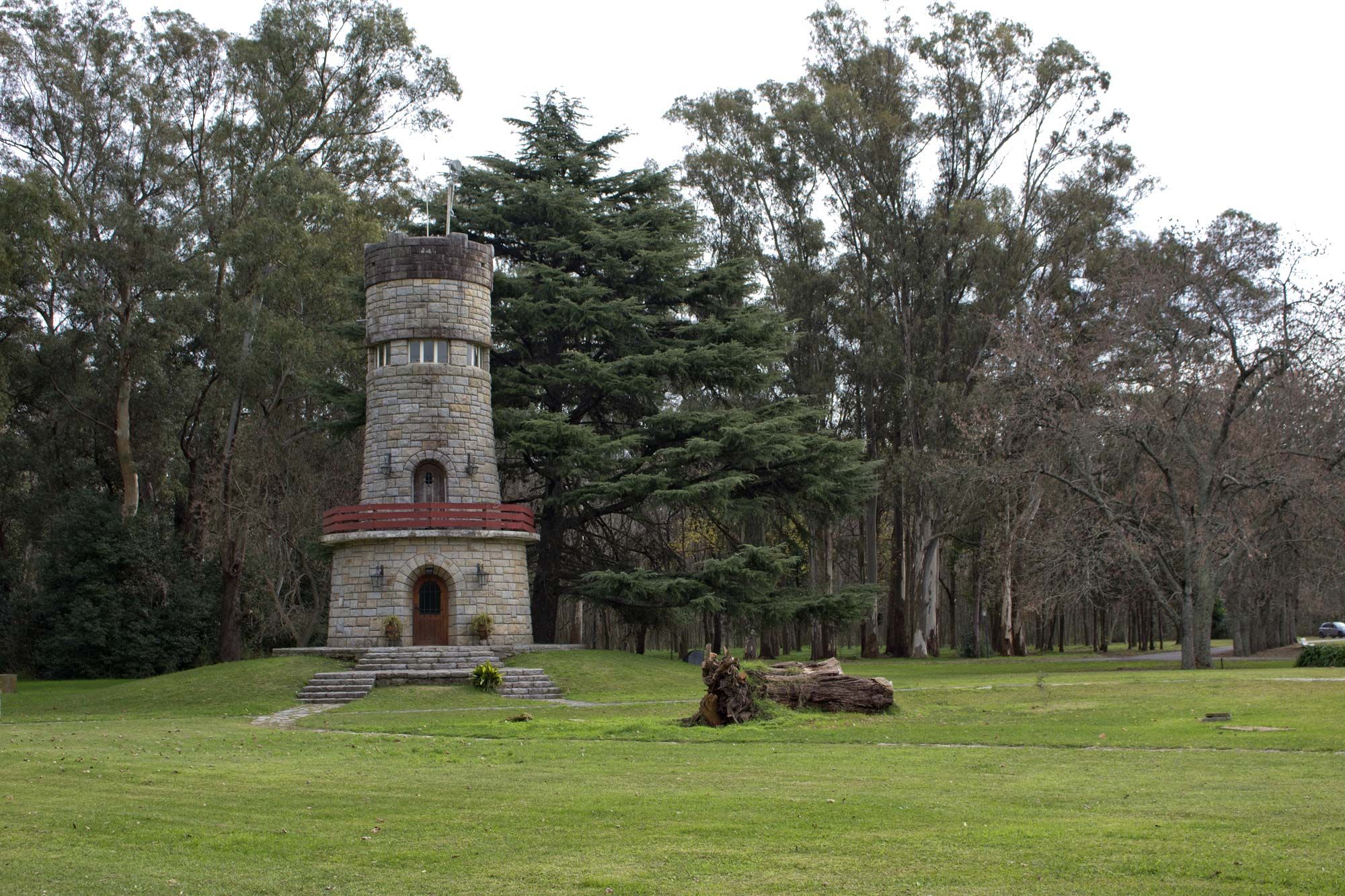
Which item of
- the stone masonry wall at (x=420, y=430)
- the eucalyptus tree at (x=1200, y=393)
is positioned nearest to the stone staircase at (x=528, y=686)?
the stone masonry wall at (x=420, y=430)

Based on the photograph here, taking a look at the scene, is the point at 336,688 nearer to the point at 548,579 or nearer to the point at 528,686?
the point at 528,686

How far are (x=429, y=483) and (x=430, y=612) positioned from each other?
3.60 meters

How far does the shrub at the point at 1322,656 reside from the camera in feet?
105

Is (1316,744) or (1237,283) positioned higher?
(1237,283)

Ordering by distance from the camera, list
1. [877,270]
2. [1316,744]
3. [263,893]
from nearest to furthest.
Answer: [263,893] < [1316,744] < [877,270]

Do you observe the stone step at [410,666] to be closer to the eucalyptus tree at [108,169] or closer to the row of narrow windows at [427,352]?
the row of narrow windows at [427,352]

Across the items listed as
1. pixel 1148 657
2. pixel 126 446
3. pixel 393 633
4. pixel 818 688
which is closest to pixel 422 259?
pixel 393 633

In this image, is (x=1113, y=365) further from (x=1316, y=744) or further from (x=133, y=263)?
(x=133, y=263)

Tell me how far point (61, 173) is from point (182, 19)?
7.07 meters

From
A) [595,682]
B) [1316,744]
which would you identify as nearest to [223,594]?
[595,682]

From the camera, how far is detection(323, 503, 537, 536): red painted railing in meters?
32.5

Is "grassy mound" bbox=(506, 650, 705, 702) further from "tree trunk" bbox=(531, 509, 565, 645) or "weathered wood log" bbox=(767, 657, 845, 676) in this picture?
"weathered wood log" bbox=(767, 657, 845, 676)

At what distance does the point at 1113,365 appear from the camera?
114 feet

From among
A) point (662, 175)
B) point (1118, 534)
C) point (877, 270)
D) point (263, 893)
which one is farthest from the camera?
point (877, 270)
